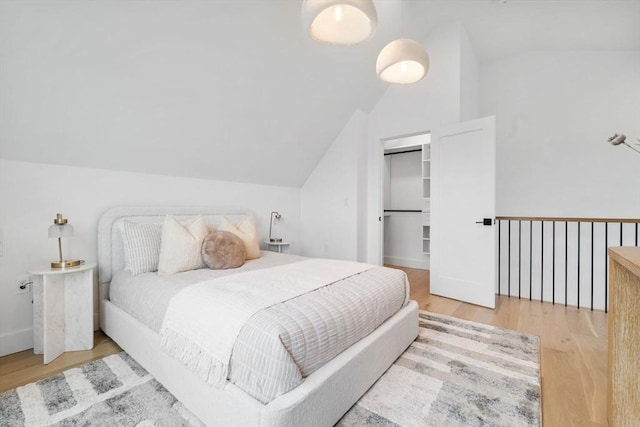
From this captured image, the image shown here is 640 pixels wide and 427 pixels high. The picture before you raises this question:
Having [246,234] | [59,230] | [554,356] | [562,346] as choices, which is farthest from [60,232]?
[562,346]

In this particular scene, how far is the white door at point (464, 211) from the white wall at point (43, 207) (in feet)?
9.59

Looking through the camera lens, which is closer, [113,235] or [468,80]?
[113,235]

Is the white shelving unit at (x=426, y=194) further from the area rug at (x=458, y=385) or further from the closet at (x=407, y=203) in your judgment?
the area rug at (x=458, y=385)

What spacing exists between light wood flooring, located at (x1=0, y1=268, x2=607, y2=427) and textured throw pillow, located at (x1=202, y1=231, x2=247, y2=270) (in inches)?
35.0

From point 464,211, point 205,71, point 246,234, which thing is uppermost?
point 205,71

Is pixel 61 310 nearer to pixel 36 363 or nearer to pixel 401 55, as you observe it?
pixel 36 363

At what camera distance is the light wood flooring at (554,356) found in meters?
A: 1.48

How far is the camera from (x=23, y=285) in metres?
2.05

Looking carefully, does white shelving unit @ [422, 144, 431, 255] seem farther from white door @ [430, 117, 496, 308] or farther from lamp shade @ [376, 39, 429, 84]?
lamp shade @ [376, 39, 429, 84]

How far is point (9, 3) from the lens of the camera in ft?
4.66

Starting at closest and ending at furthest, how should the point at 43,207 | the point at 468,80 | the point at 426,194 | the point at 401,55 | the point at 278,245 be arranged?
the point at 401,55 < the point at 43,207 < the point at 468,80 < the point at 278,245 < the point at 426,194

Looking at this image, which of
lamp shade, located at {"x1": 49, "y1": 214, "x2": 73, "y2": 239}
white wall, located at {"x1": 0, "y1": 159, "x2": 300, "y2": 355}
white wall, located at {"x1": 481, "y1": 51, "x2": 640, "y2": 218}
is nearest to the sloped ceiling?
white wall, located at {"x1": 0, "y1": 159, "x2": 300, "y2": 355}

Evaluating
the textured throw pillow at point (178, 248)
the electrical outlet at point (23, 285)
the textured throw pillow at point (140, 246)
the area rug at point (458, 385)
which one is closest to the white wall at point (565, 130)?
the area rug at point (458, 385)

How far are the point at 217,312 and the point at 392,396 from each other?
103cm
